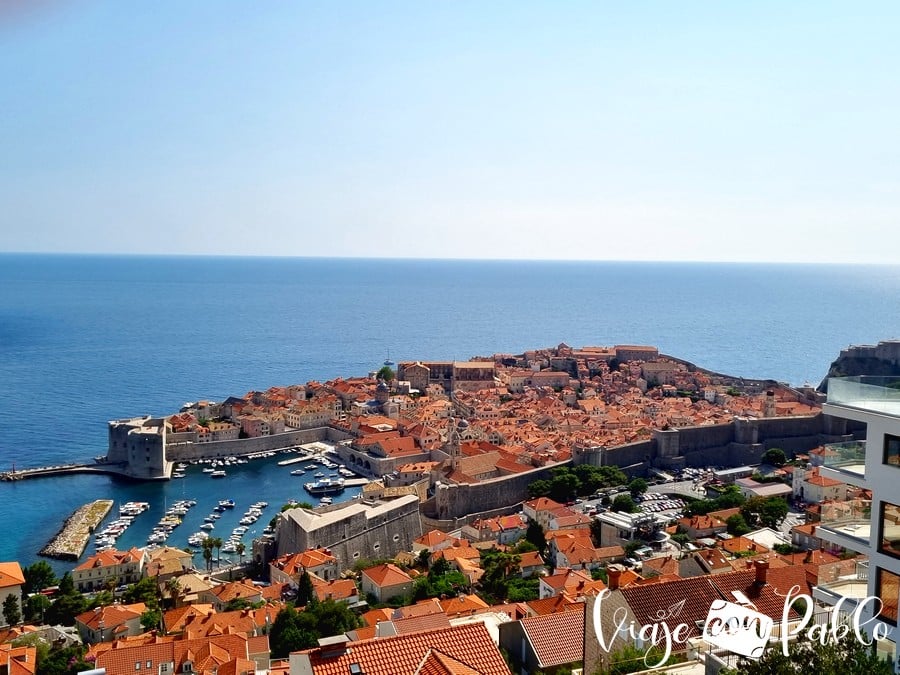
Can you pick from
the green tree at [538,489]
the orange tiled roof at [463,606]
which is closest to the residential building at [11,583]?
the orange tiled roof at [463,606]

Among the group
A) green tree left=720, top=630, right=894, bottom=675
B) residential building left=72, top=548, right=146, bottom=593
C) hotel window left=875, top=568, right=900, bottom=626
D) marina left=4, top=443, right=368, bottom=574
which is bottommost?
marina left=4, top=443, right=368, bottom=574

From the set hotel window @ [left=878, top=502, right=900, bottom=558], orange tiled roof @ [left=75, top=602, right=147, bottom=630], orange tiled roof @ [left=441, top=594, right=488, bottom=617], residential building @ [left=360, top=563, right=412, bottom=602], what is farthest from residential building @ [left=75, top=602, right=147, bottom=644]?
hotel window @ [left=878, top=502, right=900, bottom=558]

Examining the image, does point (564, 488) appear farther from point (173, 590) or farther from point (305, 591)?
point (173, 590)

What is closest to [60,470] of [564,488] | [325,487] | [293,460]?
[293,460]

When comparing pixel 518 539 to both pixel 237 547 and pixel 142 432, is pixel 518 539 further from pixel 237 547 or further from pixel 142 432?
pixel 142 432

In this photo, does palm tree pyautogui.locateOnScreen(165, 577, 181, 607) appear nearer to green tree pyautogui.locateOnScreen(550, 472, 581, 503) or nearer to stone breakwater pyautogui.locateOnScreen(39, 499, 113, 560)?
stone breakwater pyautogui.locateOnScreen(39, 499, 113, 560)

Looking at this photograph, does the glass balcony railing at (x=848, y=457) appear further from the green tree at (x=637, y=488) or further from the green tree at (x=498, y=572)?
the green tree at (x=637, y=488)
